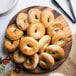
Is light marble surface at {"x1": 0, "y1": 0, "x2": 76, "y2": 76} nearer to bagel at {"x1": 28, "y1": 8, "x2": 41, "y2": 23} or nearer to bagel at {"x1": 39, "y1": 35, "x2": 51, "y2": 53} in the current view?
bagel at {"x1": 28, "y1": 8, "x2": 41, "y2": 23}

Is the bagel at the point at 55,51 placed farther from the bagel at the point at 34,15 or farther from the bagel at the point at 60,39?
the bagel at the point at 34,15

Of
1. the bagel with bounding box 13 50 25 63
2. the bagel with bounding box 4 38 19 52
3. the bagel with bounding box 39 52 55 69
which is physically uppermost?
the bagel with bounding box 4 38 19 52

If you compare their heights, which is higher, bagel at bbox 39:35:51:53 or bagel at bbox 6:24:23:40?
bagel at bbox 6:24:23:40

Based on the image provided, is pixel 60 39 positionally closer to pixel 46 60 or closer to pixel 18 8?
pixel 46 60

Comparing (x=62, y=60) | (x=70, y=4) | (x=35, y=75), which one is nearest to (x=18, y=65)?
(x=35, y=75)

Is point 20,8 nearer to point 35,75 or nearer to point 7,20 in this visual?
point 7,20

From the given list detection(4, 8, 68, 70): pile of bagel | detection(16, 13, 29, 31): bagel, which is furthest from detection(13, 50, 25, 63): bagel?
detection(16, 13, 29, 31): bagel

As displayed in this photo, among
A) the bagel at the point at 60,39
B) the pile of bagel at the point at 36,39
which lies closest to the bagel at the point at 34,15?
the pile of bagel at the point at 36,39
